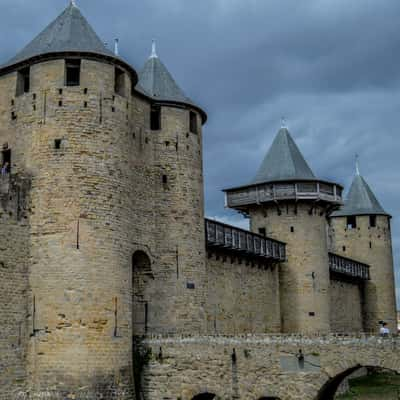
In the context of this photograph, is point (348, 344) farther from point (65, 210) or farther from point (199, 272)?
point (65, 210)

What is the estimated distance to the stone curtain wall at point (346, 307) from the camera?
38.5 m

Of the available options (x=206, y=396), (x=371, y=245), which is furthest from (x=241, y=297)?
(x=371, y=245)

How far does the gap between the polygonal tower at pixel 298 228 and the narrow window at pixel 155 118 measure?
29.7 feet

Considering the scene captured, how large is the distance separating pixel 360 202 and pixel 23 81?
28022 mm

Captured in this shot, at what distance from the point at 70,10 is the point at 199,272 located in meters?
10.1

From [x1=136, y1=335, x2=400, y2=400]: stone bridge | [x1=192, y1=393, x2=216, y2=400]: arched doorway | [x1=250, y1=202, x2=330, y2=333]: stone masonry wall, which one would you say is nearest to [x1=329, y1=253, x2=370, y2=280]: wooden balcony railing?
[x1=250, y1=202, x2=330, y2=333]: stone masonry wall

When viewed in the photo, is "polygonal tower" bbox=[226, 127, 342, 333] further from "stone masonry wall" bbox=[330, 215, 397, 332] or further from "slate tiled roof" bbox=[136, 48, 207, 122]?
"stone masonry wall" bbox=[330, 215, 397, 332]

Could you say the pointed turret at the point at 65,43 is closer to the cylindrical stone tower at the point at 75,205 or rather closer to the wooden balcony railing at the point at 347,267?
the cylindrical stone tower at the point at 75,205

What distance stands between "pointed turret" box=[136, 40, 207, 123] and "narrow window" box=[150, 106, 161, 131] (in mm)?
360

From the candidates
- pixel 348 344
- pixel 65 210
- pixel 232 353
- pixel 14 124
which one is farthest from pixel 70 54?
pixel 348 344

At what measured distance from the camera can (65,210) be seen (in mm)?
20406

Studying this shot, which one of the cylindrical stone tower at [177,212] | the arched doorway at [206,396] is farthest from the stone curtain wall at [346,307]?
the arched doorway at [206,396]

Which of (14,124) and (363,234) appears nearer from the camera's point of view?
(14,124)

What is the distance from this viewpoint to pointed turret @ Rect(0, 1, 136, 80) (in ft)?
70.6
